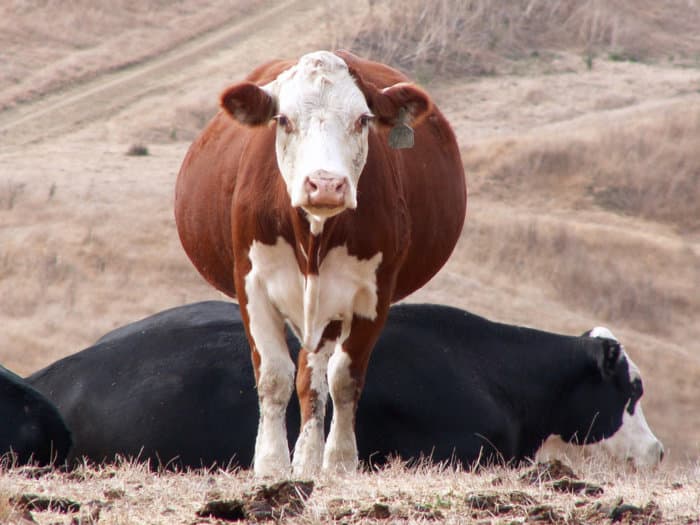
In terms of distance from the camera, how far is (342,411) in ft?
23.7

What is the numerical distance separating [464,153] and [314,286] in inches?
778

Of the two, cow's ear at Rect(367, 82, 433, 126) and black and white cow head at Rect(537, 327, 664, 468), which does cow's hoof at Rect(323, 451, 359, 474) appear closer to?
cow's ear at Rect(367, 82, 433, 126)

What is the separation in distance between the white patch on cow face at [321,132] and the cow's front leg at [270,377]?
0.81 m

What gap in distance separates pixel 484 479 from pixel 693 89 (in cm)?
2594

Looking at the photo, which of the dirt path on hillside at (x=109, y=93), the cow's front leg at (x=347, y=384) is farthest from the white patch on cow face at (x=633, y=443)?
the dirt path on hillside at (x=109, y=93)

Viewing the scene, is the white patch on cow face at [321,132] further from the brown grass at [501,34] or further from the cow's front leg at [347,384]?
the brown grass at [501,34]

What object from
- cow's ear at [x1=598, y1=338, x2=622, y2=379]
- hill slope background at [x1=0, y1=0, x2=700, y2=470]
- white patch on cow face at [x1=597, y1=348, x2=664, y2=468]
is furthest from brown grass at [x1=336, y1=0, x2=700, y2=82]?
white patch on cow face at [x1=597, y1=348, x2=664, y2=468]

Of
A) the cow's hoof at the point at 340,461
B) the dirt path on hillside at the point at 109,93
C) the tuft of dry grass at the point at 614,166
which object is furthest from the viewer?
the dirt path on hillside at the point at 109,93

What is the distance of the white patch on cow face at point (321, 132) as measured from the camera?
20.2ft

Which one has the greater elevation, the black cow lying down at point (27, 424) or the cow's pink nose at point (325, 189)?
the cow's pink nose at point (325, 189)

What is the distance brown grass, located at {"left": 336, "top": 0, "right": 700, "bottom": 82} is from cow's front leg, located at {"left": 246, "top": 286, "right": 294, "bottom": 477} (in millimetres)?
24968

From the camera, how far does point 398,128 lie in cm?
707

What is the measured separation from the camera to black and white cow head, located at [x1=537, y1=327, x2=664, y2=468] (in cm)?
953

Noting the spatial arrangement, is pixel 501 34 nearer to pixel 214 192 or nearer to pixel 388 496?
pixel 214 192
